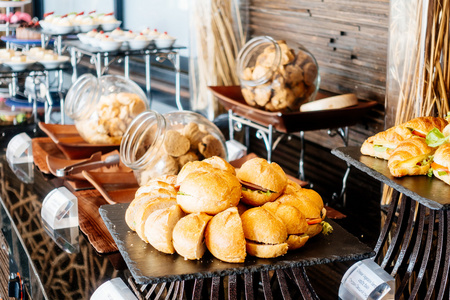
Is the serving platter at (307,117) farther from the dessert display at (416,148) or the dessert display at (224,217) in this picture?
the dessert display at (224,217)

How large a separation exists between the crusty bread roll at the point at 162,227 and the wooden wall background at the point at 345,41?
1708 millimetres

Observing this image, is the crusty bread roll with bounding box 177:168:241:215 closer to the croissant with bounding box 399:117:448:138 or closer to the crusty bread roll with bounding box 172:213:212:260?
the crusty bread roll with bounding box 172:213:212:260

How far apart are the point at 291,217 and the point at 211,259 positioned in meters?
0.14

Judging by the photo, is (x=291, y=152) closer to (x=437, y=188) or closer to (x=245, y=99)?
(x=245, y=99)

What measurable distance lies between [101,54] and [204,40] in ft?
2.68

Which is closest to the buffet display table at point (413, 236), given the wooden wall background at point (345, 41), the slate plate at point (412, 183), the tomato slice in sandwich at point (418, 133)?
the slate plate at point (412, 183)

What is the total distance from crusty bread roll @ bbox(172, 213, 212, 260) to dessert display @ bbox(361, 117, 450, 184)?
45 centimetres

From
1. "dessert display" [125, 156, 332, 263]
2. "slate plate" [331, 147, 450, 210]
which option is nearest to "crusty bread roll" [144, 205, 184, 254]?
"dessert display" [125, 156, 332, 263]

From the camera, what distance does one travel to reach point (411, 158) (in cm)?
113

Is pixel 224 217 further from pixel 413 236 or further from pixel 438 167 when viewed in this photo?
pixel 413 236

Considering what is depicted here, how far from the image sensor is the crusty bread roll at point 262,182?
961 mm

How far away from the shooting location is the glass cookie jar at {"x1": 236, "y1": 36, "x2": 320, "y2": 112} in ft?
7.82

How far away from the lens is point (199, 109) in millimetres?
3750

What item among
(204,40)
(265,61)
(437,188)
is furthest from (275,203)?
(204,40)
